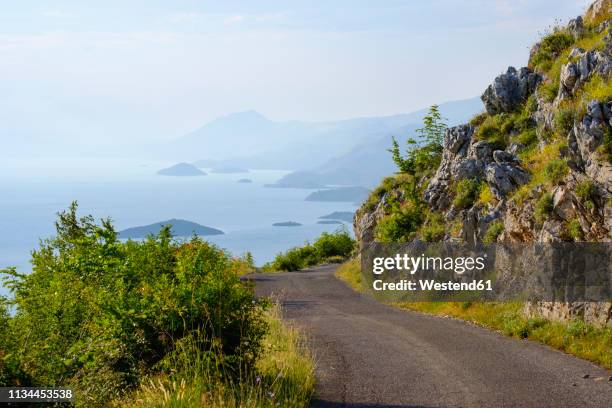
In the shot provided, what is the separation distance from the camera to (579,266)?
18609mm

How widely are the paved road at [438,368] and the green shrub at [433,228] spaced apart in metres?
5.64

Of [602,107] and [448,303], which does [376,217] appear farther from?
[602,107]

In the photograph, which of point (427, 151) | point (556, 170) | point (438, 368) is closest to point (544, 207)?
point (556, 170)

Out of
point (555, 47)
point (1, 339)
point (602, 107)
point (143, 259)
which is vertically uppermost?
point (555, 47)

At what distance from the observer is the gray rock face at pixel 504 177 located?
78.2 feet

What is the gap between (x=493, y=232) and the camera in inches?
937

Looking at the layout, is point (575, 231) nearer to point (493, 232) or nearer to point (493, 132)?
point (493, 232)

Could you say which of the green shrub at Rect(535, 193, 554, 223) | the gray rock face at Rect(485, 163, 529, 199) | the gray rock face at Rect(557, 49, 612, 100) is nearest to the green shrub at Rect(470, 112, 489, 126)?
the gray rock face at Rect(485, 163, 529, 199)

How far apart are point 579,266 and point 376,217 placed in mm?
21756

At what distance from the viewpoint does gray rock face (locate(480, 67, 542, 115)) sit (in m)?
28.6

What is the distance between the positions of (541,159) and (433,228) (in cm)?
684

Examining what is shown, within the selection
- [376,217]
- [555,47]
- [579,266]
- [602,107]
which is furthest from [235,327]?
[376,217]

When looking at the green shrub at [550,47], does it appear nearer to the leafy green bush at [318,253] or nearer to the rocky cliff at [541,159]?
the rocky cliff at [541,159]

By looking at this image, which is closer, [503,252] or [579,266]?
[579,266]
